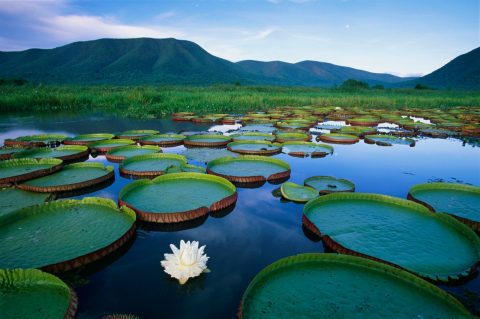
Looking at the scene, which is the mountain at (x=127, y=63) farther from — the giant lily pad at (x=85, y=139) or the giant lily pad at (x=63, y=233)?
the giant lily pad at (x=63, y=233)

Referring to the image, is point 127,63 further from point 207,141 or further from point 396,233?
point 396,233

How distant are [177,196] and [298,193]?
1.64 m

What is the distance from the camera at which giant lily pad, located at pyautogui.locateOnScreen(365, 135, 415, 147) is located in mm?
7770

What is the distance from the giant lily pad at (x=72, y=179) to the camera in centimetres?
388

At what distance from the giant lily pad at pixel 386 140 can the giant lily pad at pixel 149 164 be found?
543 centimetres

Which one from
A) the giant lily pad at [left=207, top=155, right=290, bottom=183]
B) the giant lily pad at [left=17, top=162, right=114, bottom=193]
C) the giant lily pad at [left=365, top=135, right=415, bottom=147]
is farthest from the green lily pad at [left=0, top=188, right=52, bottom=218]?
the giant lily pad at [left=365, top=135, right=415, bottom=147]

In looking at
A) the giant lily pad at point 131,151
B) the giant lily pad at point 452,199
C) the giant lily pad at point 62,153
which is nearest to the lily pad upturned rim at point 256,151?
the giant lily pad at point 131,151

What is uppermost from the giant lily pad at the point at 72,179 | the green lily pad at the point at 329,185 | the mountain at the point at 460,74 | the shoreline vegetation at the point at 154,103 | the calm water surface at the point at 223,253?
the mountain at the point at 460,74

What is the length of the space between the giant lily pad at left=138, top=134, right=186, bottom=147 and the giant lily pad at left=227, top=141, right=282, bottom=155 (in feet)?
4.65

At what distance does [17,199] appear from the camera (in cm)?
359

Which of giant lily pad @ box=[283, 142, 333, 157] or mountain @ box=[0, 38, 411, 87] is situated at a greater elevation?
mountain @ box=[0, 38, 411, 87]

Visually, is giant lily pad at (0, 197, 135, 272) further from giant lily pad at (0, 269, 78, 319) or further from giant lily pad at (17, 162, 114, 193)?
giant lily pad at (17, 162, 114, 193)

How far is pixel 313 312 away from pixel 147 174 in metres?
3.47

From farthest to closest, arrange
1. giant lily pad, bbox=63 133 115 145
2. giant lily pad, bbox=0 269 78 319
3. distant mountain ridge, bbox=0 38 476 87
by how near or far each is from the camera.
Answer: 1. distant mountain ridge, bbox=0 38 476 87
2. giant lily pad, bbox=63 133 115 145
3. giant lily pad, bbox=0 269 78 319
